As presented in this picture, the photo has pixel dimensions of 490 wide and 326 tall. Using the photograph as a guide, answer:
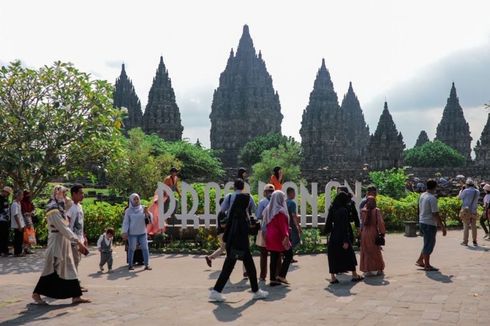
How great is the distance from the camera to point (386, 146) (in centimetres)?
7006

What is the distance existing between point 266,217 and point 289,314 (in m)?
2.14

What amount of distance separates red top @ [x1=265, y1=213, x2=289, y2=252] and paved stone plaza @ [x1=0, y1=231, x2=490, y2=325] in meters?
0.66

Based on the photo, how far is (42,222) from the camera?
48.9ft

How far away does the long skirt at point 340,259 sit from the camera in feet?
28.7

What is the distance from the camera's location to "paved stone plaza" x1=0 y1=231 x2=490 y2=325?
21.4 ft

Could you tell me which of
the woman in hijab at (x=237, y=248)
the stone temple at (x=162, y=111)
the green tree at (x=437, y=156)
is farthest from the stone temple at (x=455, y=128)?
the woman in hijab at (x=237, y=248)

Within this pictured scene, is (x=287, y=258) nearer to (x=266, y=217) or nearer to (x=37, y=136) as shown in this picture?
(x=266, y=217)

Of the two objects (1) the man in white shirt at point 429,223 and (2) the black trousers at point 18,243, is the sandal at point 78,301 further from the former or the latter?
(2) the black trousers at point 18,243

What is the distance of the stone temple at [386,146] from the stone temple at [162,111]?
3044 centimetres

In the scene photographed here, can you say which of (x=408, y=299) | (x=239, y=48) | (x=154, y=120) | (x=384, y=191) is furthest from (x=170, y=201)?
(x=239, y=48)

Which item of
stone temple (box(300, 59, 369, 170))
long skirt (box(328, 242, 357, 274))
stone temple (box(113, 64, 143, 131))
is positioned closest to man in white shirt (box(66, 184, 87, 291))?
long skirt (box(328, 242, 357, 274))

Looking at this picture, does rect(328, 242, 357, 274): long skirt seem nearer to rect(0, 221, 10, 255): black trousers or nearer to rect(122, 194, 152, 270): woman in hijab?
rect(122, 194, 152, 270): woman in hijab

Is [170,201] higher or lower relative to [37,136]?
lower

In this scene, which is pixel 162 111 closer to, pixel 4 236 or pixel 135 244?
pixel 4 236
